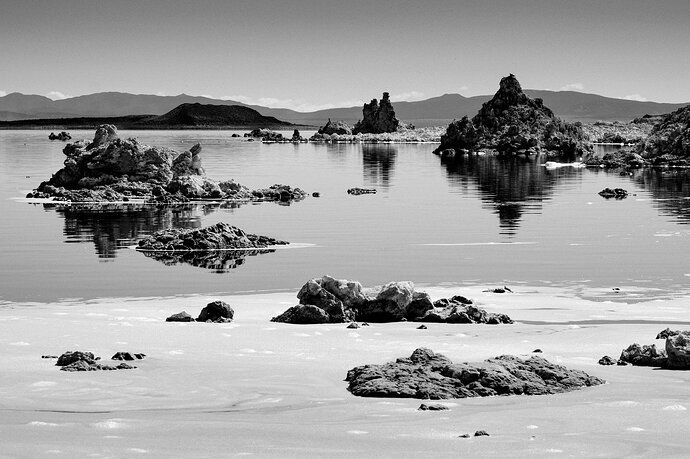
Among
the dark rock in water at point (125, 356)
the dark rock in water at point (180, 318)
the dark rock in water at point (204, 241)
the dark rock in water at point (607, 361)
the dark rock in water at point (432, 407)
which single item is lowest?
the dark rock in water at point (204, 241)

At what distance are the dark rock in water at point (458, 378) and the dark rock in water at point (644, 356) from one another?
5.35 feet

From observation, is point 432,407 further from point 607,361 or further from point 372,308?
point 372,308

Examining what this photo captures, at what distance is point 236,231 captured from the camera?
39188 mm

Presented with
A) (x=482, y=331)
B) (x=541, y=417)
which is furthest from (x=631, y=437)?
(x=482, y=331)

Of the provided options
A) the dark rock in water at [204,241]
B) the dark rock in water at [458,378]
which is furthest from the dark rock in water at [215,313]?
the dark rock in water at [204,241]

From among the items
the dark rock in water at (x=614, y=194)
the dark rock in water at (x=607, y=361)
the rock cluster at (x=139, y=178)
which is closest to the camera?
the dark rock in water at (x=607, y=361)

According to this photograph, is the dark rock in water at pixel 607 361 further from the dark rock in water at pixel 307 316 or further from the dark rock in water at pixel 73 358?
the dark rock in water at pixel 73 358

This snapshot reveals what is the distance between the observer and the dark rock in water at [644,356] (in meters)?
16.2

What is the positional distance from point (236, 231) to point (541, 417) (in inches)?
1070

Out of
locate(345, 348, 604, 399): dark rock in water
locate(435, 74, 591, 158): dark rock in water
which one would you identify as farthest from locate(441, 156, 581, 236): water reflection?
locate(345, 348, 604, 399): dark rock in water

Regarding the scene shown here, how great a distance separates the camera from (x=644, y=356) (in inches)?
641

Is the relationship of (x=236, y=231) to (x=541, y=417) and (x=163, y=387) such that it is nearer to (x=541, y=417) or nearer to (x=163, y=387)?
(x=163, y=387)

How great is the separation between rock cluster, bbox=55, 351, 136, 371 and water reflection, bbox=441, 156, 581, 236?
31223mm

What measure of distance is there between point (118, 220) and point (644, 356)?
3794 centimetres
